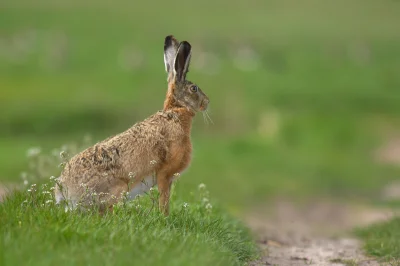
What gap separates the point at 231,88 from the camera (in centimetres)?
3353

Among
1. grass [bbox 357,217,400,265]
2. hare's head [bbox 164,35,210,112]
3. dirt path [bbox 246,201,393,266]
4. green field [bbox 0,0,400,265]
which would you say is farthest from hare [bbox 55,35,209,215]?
grass [bbox 357,217,400,265]

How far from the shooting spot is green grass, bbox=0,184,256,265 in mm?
6777

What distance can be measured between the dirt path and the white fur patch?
1.64 m

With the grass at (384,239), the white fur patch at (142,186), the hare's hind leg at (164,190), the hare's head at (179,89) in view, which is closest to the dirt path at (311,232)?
the grass at (384,239)

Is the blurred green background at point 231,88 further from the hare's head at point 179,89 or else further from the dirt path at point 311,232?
the hare's head at point 179,89

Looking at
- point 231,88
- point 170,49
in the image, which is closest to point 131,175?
point 170,49

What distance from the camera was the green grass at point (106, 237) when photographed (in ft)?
22.2

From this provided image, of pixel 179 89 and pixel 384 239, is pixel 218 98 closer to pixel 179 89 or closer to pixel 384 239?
pixel 384 239

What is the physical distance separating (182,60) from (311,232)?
8555 millimetres

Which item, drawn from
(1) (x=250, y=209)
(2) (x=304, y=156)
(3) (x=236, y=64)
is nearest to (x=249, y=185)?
(1) (x=250, y=209)

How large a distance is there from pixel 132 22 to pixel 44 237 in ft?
139

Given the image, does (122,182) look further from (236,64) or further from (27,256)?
(236,64)

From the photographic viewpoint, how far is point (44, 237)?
23.6ft

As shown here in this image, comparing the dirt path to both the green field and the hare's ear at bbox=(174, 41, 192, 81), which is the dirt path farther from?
the hare's ear at bbox=(174, 41, 192, 81)
